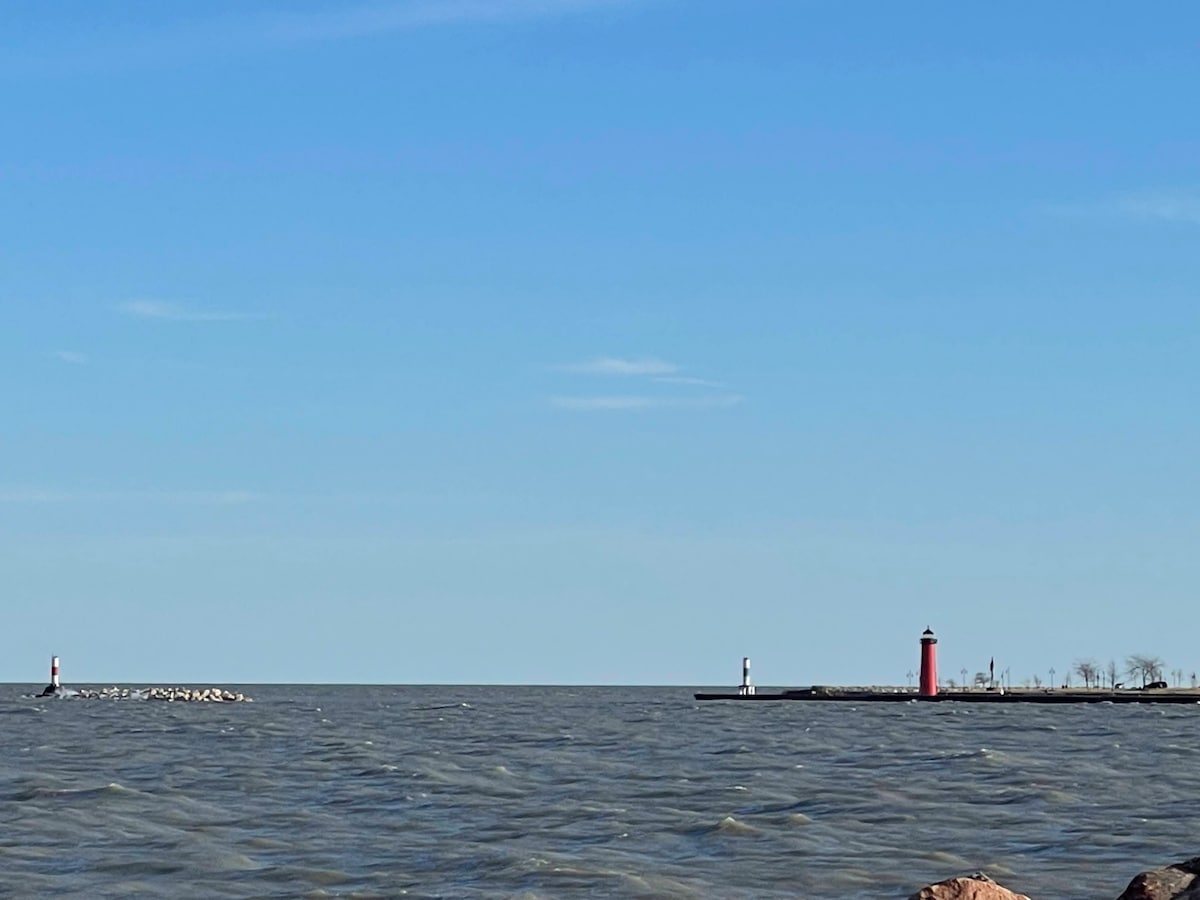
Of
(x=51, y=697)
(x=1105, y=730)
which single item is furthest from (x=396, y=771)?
(x=51, y=697)

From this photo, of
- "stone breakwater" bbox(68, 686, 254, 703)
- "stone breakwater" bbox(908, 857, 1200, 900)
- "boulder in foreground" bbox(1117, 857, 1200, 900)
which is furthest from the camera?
"stone breakwater" bbox(68, 686, 254, 703)

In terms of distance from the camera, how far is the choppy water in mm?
25234

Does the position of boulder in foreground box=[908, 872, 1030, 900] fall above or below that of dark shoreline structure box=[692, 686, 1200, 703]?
above

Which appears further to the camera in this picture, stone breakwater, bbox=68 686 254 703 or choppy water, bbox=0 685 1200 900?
stone breakwater, bbox=68 686 254 703

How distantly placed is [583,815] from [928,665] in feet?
315

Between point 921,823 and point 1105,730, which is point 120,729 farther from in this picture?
point 921,823

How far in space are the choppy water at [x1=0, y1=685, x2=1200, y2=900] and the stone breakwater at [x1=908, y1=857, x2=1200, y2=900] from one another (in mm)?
5306

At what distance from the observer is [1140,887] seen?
725 inches

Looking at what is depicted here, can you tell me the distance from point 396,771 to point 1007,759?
17746mm

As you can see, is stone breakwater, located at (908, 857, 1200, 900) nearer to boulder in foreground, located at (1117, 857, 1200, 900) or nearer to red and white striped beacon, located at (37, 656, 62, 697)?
boulder in foreground, located at (1117, 857, 1200, 900)

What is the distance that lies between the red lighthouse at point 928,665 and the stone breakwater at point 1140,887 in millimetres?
102214

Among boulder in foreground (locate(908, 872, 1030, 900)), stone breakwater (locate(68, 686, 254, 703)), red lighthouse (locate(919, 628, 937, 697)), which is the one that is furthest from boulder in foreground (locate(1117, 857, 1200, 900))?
stone breakwater (locate(68, 686, 254, 703))

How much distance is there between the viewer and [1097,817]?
3353cm

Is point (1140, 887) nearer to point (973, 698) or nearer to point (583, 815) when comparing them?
point (583, 815)
